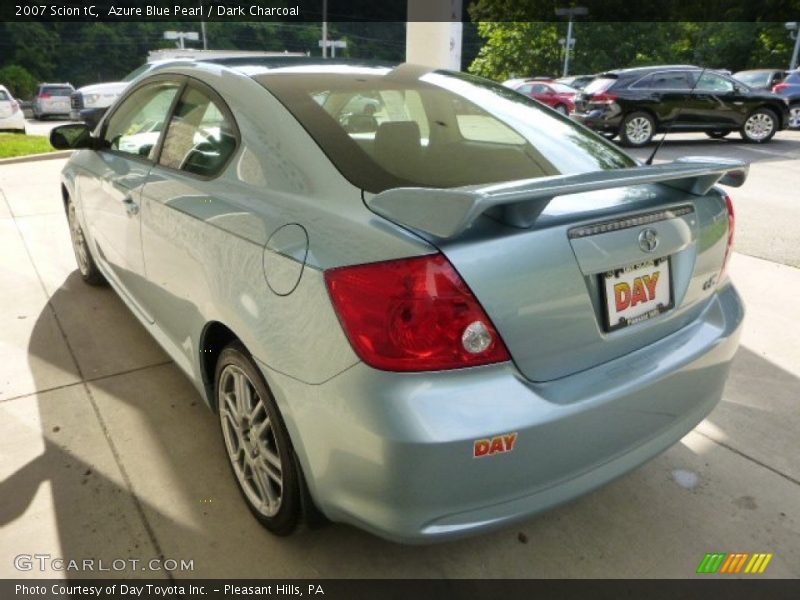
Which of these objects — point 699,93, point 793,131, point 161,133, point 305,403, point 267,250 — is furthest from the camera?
point 793,131

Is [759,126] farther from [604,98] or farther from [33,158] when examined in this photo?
[33,158]

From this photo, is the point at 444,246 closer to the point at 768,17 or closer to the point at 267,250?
the point at 267,250

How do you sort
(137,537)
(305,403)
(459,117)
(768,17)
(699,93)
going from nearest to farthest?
(305,403) → (137,537) → (459,117) → (699,93) → (768,17)

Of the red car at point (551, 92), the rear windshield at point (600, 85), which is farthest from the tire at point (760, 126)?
the red car at point (551, 92)

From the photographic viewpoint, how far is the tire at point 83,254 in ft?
13.3

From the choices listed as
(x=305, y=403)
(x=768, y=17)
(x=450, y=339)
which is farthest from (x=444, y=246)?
(x=768, y=17)

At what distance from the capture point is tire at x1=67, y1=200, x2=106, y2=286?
13.3 feet

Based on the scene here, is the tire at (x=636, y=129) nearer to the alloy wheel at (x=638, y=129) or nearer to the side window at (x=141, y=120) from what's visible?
the alloy wheel at (x=638, y=129)

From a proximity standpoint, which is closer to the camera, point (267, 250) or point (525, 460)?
point (525, 460)

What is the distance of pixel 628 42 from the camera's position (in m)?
41.4

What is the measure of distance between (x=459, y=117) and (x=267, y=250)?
1036mm

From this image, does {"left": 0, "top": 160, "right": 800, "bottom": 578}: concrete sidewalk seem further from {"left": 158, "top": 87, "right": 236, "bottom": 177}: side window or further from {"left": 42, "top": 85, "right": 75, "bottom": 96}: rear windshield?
{"left": 42, "top": 85, "right": 75, "bottom": 96}: rear windshield

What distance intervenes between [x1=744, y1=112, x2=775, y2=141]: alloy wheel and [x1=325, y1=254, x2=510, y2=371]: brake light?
45.8 ft

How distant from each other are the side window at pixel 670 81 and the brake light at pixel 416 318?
12.4 m
